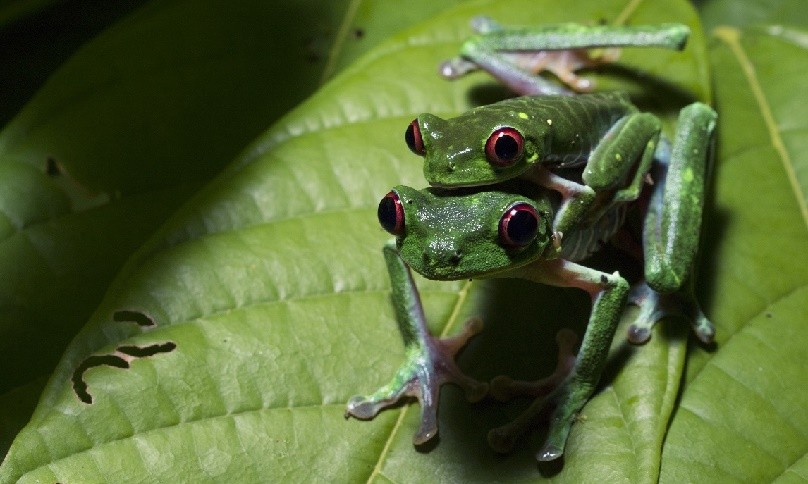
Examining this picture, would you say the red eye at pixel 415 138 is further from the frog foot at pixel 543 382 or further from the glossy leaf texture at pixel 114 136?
the glossy leaf texture at pixel 114 136

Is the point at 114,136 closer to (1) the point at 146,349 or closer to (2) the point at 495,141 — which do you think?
(1) the point at 146,349

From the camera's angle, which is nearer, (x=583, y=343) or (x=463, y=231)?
(x=463, y=231)

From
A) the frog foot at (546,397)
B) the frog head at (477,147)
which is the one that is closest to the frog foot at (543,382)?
the frog foot at (546,397)

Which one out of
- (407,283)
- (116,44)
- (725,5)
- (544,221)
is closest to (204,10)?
(116,44)

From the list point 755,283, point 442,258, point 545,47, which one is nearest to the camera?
point 442,258

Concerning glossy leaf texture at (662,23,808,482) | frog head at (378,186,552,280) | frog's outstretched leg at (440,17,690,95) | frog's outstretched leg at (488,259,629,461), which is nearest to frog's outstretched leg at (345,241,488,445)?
frog's outstretched leg at (488,259,629,461)

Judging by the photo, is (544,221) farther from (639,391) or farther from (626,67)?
(626,67)

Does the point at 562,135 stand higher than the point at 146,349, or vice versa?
the point at 562,135

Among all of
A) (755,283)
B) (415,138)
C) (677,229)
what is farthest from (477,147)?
(755,283)
